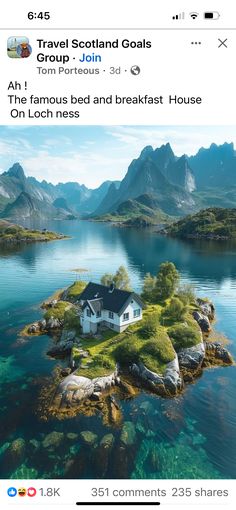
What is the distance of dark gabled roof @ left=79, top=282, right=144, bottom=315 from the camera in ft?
154

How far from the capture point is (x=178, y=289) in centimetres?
6644

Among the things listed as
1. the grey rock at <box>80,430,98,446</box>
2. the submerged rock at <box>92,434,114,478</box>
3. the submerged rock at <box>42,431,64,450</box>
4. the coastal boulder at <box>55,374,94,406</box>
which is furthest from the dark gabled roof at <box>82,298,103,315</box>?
the submerged rock at <box>92,434,114,478</box>

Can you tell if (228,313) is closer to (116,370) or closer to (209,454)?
(116,370)

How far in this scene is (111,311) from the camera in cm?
4759

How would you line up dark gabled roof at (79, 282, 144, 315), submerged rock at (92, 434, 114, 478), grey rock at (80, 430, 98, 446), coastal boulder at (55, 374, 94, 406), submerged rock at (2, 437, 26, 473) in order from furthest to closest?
1. dark gabled roof at (79, 282, 144, 315)
2. coastal boulder at (55, 374, 94, 406)
3. grey rock at (80, 430, 98, 446)
4. submerged rock at (2, 437, 26, 473)
5. submerged rock at (92, 434, 114, 478)

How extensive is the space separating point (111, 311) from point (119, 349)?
699 cm

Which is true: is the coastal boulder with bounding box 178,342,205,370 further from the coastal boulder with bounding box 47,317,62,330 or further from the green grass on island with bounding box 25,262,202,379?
the coastal boulder with bounding box 47,317,62,330

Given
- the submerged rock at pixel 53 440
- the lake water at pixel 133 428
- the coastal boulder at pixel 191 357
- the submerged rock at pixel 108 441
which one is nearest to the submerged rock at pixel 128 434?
the lake water at pixel 133 428

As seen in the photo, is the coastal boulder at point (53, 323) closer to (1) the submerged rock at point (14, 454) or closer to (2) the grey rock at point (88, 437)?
(1) the submerged rock at point (14, 454)

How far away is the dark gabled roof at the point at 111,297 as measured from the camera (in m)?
47.1

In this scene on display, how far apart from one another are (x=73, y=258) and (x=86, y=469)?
338 feet
